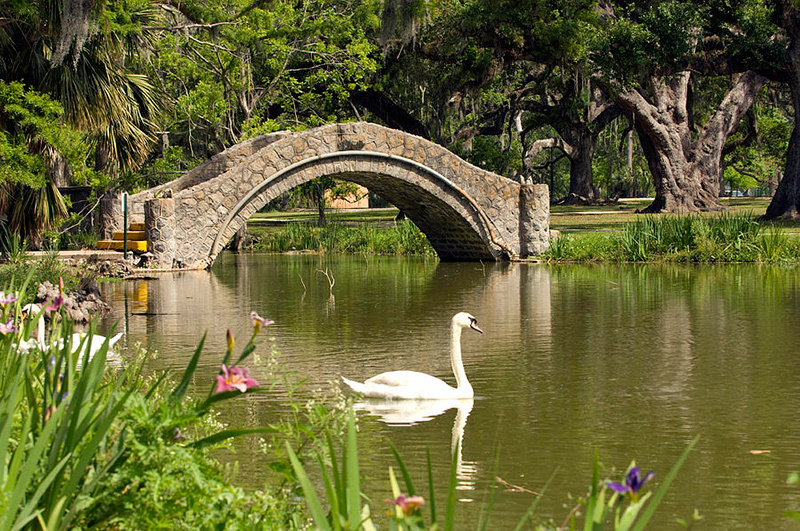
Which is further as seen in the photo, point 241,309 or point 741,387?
point 241,309

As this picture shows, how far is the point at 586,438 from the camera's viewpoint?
722 cm

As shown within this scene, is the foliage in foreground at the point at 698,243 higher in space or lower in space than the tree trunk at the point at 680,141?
lower

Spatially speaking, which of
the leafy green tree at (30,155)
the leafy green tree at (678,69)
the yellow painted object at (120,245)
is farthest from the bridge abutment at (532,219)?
the leafy green tree at (30,155)

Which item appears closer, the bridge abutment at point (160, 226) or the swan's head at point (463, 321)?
the swan's head at point (463, 321)

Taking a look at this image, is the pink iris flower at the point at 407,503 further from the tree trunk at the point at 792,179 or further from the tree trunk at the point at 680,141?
the tree trunk at the point at 680,141

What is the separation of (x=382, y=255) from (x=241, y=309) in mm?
13777

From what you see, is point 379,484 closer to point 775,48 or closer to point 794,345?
point 794,345

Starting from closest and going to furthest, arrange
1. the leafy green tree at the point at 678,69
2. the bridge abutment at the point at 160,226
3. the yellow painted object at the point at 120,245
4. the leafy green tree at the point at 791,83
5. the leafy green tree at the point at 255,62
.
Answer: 1. the bridge abutment at the point at 160,226
2. the yellow painted object at the point at 120,245
3. the leafy green tree at the point at 255,62
4. the leafy green tree at the point at 678,69
5. the leafy green tree at the point at 791,83

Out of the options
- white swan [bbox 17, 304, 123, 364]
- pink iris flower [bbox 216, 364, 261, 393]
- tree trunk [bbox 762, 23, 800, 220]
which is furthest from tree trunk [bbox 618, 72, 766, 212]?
pink iris flower [bbox 216, 364, 261, 393]

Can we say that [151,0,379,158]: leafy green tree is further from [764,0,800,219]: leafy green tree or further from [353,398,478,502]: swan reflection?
[353,398,478,502]: swan reflection

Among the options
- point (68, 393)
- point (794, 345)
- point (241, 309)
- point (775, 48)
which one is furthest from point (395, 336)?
point (775, 48)

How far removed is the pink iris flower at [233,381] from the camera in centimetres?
354

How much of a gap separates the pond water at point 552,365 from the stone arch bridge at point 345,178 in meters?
2.22

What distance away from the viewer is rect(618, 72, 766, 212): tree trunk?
3438 cm
